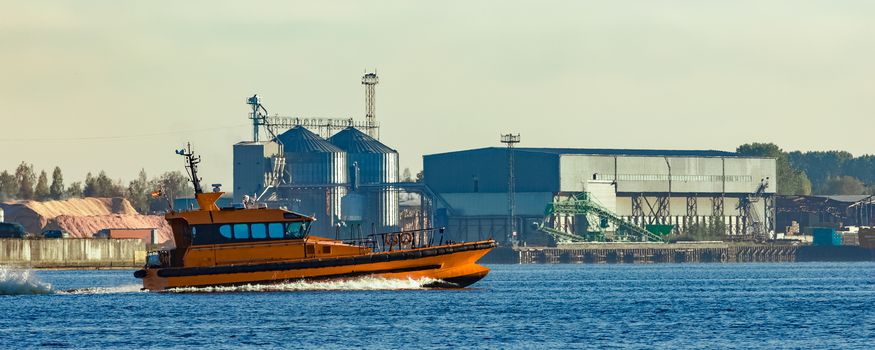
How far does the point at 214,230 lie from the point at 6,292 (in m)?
16.7

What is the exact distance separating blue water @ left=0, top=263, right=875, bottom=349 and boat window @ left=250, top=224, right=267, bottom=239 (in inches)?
104

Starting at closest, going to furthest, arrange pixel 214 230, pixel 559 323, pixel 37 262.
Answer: pixel 559 323
pixel 214 230
pixel 37 262

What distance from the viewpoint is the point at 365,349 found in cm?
5116

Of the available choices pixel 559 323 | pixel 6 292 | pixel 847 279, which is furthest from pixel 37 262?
pixel 559 323

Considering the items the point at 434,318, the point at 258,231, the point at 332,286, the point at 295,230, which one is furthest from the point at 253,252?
the point at 434,318

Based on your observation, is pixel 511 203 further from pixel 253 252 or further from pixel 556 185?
pixel 253 252

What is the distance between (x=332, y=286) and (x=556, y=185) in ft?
380

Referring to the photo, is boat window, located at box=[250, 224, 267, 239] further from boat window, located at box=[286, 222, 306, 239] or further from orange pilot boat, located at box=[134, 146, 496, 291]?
boat window, located at box=[286, 222, 306, 239]

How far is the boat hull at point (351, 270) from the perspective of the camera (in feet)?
237

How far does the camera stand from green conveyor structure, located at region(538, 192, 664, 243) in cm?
18650

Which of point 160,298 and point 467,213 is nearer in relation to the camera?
point 160,298

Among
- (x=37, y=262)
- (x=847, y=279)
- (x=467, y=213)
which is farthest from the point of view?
(x=467, y=213)

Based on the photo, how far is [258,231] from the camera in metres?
72.1

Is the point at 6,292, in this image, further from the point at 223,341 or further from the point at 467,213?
the point at 467,213
